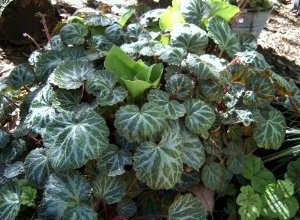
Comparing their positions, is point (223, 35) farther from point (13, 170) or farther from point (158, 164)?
point (13, 170)

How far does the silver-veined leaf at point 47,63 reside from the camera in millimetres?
2027

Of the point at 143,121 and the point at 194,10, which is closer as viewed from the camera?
the point at 143,121

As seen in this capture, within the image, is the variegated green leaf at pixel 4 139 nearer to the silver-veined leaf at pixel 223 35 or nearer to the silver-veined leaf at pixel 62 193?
the silver-veined leaf at pixel 62 193

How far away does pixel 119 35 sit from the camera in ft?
7.07

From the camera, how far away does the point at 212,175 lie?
6.17ft

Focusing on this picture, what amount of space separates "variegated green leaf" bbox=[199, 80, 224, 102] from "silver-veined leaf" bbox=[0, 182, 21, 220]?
0.82m

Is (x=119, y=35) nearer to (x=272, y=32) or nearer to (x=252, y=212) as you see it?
(x=252, y=212)

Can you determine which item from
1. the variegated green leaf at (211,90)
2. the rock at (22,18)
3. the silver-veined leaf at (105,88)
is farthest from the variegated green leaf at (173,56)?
the rock at (22,18)

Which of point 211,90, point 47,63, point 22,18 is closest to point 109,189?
point 211,90

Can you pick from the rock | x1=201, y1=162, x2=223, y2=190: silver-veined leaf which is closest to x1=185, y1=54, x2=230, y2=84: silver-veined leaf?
x1=201, y1=162, x2=223, y2=190: silver-veined leaf

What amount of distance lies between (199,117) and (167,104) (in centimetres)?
14

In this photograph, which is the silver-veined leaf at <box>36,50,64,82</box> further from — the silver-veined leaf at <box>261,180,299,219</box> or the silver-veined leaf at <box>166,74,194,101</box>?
the silver-veined leaf at <box>261,180,299,219</box>

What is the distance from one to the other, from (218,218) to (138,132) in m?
0.69

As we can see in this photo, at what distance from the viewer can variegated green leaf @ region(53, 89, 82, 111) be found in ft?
6.11
